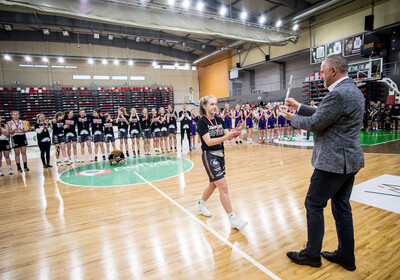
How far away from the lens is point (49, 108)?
17594mm

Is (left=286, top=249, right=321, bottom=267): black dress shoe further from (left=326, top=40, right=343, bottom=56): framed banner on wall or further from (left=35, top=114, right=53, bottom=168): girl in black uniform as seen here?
(left=326, top=40, right=343, bottom=56): framed banner on wall

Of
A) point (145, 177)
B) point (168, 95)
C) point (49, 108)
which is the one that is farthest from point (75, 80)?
point (145, 177)

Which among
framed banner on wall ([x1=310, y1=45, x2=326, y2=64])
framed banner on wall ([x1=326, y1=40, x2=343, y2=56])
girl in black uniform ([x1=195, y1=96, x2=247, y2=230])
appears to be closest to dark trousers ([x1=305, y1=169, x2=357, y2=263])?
girl in black uniform ([x1=195, y1=96, x2=247, y2=230])

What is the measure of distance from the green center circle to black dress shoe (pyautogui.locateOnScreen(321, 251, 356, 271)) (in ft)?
13.2

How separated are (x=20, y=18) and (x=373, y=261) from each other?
19736mm

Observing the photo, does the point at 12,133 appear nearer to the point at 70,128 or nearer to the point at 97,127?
the point at 70,128

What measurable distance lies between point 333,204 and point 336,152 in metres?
0.57

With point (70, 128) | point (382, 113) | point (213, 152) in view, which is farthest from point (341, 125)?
point (382, 113)

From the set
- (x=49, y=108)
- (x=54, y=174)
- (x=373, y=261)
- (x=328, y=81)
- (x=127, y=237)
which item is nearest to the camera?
(x=328, y=81)

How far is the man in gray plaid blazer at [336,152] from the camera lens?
5.70ft

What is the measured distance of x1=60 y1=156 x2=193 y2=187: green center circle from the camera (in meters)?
5.43

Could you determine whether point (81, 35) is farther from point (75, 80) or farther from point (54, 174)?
point (54, 174)

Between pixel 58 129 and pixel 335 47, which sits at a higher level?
pixel 335 47

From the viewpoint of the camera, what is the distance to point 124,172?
631cm
